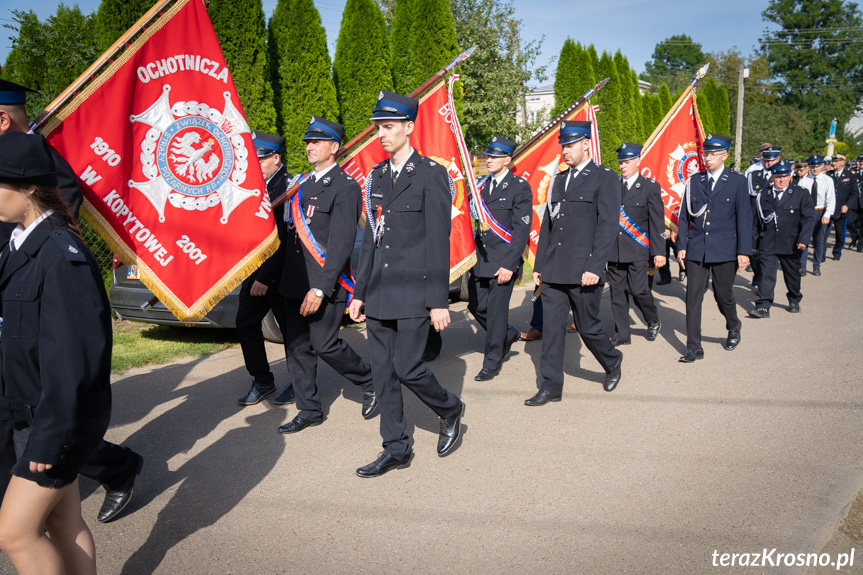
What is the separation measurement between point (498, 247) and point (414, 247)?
2.42 metres

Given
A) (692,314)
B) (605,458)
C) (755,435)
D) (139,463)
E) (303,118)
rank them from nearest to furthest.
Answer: (139,463), (605,458), (755,435), (692,314), (303,118)

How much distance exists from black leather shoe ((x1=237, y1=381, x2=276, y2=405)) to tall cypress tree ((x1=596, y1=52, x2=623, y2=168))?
19.7 meters

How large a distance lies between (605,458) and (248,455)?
221 cm

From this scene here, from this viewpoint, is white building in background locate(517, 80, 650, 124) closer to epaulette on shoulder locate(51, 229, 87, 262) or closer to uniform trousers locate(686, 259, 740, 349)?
uniform trousers locate(686, 259, 740, 349)

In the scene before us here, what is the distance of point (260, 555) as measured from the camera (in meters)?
3.18

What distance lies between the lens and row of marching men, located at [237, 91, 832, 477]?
4.06m

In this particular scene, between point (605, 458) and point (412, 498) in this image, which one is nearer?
point (412, 498)

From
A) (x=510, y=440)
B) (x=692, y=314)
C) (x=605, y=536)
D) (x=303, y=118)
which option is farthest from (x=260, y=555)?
(x=303, y=118)

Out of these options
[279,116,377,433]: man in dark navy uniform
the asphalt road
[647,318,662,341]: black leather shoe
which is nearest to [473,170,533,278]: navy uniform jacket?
the asphalt road

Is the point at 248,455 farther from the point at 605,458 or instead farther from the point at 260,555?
the point at 605,458

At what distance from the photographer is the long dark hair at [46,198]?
233 cm

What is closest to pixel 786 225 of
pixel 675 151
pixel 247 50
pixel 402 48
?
pixel 675 151

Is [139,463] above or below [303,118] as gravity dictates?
below

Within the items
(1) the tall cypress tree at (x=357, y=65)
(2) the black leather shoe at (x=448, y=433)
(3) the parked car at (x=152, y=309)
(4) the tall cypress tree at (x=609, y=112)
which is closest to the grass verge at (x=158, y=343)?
(3) the parked car at (x=152, y=309)
